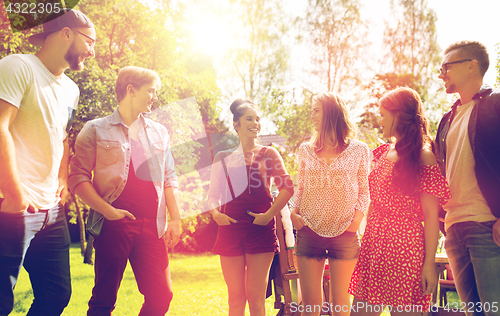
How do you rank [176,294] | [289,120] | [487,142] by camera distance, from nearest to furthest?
1. [487,142]
2. [176,294]
3. [289,120]

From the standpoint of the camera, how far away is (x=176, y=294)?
659 centimetres

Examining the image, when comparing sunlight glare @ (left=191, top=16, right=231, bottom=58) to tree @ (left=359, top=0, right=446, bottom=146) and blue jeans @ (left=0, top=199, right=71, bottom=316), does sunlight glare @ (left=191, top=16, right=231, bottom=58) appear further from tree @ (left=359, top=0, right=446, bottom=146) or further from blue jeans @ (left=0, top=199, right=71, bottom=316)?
blue jeans @ (left=0, top=199, right=71, bottom=316)

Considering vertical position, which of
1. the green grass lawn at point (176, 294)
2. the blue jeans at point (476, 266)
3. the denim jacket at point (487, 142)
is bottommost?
the green grass lawn at point (176, 294)

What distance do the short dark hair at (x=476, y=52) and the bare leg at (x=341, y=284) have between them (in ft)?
5.52

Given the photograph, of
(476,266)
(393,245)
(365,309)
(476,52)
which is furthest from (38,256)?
(476,52)

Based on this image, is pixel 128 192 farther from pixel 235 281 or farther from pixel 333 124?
pixel 333 124

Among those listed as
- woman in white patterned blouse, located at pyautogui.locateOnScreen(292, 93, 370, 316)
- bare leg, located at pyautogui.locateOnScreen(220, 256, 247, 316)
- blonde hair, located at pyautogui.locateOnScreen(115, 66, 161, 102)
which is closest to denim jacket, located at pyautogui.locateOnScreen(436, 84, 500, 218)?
woman in white patterned blouse, located at pyautogui.locateOnScreen(292, 93, 370, 316)

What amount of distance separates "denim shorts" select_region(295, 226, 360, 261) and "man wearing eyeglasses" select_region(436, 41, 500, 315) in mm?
653

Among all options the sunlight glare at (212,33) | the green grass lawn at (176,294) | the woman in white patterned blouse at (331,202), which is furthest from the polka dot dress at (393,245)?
the sunlight glare at (212,33)

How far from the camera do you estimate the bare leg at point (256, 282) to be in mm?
2697

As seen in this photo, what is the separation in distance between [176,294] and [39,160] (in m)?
5.15

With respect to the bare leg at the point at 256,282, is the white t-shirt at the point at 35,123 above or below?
above

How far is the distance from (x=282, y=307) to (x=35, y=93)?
3448 mm

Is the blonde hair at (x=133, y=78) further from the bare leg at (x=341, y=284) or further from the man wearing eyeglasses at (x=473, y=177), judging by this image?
the man wearing eyeglasses at (x=473, y=177)
